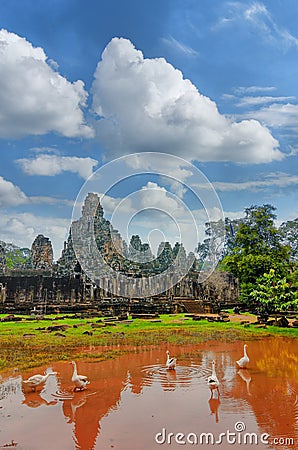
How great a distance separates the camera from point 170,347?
47.5 feet

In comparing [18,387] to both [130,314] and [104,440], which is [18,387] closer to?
[104,440]

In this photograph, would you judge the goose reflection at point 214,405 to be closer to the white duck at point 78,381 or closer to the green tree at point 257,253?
the white duck at point 78,381

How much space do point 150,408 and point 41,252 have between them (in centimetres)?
3793

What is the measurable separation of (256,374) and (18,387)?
5.78 m

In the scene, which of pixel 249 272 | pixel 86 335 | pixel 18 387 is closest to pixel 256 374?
pixel 18 387

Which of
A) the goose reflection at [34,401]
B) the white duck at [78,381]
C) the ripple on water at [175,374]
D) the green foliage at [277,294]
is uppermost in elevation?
the green foliage at [277,294]

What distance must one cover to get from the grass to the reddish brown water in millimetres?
1646

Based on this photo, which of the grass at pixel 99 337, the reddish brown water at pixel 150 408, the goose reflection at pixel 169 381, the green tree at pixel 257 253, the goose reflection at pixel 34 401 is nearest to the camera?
the reddish brown water at pixel 150 408

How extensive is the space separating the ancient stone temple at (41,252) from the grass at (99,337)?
19.2 meters

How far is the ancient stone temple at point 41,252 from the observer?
43156 mm

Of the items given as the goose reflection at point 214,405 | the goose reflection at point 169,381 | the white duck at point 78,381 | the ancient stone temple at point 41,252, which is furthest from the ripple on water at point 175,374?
the ancient stone temple at point 41,252

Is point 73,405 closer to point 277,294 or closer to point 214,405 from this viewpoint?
point 214,405

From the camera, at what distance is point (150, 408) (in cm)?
744

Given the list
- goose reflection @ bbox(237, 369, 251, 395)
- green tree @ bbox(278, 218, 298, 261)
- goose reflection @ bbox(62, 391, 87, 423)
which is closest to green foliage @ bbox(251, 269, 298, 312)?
goose reflection @ bbox(237, 369, 251, 395)
